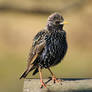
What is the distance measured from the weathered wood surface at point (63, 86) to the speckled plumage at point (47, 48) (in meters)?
0.71

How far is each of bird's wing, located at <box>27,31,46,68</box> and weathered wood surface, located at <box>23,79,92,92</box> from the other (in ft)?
2.39

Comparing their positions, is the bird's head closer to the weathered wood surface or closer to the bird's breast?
the bird's breast

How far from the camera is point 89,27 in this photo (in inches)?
675

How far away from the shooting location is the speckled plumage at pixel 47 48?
8328 millimetres

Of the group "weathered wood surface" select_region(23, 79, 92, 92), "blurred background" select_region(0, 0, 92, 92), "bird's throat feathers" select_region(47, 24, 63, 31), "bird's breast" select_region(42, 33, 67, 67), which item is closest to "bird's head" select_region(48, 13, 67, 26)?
"bird's throat feathers" select_region(47, 24, 63, 31)

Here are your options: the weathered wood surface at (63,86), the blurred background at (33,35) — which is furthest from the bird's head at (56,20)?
the blurred background at (33,35)

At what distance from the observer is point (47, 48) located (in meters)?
8.32

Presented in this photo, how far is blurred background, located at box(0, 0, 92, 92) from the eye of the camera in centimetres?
1455

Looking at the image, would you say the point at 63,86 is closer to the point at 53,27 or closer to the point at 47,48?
the point at 47,48

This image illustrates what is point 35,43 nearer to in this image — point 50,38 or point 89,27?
point 50,38

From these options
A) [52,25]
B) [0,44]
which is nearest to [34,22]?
[0,44]

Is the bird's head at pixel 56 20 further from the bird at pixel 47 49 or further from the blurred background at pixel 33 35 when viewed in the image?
the blurred background at pixel 33 35

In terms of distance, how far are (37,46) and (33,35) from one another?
25.1 feet

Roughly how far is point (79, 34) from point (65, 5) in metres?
3.40
